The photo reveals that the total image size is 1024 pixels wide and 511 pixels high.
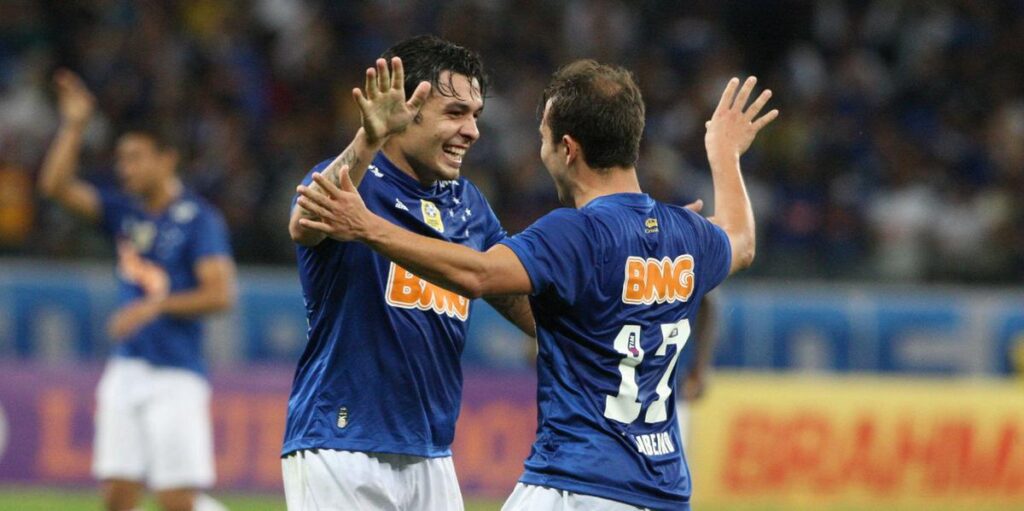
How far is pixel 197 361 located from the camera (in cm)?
958

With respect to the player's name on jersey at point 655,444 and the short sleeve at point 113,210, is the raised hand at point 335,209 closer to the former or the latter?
the player's name on jersey at point 655,444

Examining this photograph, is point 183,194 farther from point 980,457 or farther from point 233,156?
point 980,457

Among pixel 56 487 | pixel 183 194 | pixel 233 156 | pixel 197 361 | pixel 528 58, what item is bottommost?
pixel 56 487

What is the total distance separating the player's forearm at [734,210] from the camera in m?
5.63

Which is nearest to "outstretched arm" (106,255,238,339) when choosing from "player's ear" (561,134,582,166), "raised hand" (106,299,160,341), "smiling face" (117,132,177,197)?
"raised hand" (106,299,160,341)

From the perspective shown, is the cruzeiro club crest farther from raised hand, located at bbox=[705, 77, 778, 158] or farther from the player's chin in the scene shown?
raised hand, located at bbox=[705, 77, 778, 158]

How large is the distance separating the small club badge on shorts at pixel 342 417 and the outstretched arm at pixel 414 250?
824 millimetres

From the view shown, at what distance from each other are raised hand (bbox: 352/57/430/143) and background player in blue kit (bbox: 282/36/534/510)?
326 mm

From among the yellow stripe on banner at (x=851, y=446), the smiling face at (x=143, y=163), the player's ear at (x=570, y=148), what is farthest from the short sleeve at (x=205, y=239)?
the yellow stripe on banner at (x=851, y=446)

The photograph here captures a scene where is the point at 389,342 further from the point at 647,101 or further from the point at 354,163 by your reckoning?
the point at 647,101

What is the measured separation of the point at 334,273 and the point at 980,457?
960 cm

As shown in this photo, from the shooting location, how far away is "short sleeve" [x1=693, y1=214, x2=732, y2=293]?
5340 mm

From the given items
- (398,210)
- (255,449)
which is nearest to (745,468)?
(255,449)

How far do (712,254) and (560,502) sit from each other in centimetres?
100
